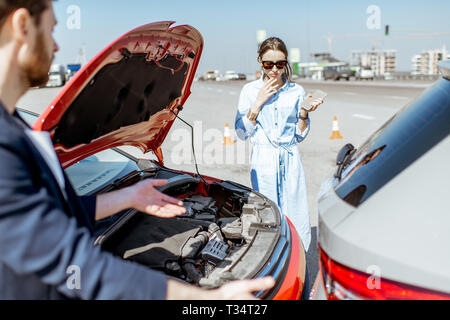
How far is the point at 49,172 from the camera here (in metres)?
1.10

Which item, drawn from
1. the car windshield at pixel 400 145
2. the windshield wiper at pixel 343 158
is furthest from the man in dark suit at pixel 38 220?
the windshield wiper at pixel 343 158

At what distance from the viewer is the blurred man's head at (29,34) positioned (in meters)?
1.02

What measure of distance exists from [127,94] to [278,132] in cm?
146

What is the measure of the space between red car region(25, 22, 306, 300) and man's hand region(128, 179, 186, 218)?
0.46m

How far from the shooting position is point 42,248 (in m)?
0.98

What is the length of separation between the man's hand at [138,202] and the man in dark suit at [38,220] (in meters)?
0.42

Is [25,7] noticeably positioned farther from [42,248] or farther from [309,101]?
[309,101]

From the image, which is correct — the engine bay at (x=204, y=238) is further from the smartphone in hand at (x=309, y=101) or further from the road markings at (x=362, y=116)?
the road markings at (x=362, y=116)

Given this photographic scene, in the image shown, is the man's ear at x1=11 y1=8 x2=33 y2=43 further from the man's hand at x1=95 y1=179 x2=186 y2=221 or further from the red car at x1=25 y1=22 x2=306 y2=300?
the man's hand at x1=95 y1=179 x2=186 y2=221

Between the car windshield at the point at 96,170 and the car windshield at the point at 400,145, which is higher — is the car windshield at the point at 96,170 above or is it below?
below

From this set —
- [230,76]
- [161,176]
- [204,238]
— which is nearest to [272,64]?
[161,176]

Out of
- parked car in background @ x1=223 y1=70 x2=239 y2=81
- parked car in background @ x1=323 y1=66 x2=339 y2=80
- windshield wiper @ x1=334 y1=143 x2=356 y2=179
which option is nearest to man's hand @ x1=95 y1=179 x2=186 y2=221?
windshield wiper @ x1=334 y1=143 x2=356 y2=179

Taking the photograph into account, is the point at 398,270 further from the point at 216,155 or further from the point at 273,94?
the point at 216,155

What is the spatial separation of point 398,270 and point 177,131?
10784 mm
